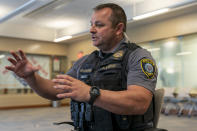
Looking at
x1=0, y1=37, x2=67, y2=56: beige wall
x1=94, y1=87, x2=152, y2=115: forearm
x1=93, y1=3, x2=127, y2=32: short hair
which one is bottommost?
x1=94, y1=87, x2=152, y2=115: forearm

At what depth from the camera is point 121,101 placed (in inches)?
38.5

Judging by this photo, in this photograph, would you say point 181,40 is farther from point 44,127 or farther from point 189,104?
point 44,127

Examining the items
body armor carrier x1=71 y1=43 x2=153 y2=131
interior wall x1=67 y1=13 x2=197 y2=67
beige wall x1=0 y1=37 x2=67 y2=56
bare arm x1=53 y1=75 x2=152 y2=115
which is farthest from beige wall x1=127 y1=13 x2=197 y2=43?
bare arm x1=53 y1=75 x2=152 y2=115

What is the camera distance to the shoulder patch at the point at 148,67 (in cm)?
116

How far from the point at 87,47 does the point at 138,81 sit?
383 inches

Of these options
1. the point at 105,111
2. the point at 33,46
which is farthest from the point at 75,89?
the point at 33,46

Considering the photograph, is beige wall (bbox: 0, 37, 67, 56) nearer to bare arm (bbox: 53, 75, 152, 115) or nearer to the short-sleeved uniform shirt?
the short-sleeved uniform shirt

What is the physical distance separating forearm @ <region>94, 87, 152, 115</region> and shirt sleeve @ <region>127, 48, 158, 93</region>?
10 cm

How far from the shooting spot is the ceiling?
6735mm

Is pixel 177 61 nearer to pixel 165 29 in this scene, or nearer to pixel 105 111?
pixel 165 29

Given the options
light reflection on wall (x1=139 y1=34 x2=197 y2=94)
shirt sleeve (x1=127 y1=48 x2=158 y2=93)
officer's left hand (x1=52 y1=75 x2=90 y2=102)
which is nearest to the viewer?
officer's left hand (x1=52 y1=75 x2=90 y2=102)

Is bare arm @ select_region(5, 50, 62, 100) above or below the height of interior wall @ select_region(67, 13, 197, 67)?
below

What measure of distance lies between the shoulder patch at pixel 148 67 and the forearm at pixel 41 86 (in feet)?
2.02

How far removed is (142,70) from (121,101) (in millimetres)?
253
